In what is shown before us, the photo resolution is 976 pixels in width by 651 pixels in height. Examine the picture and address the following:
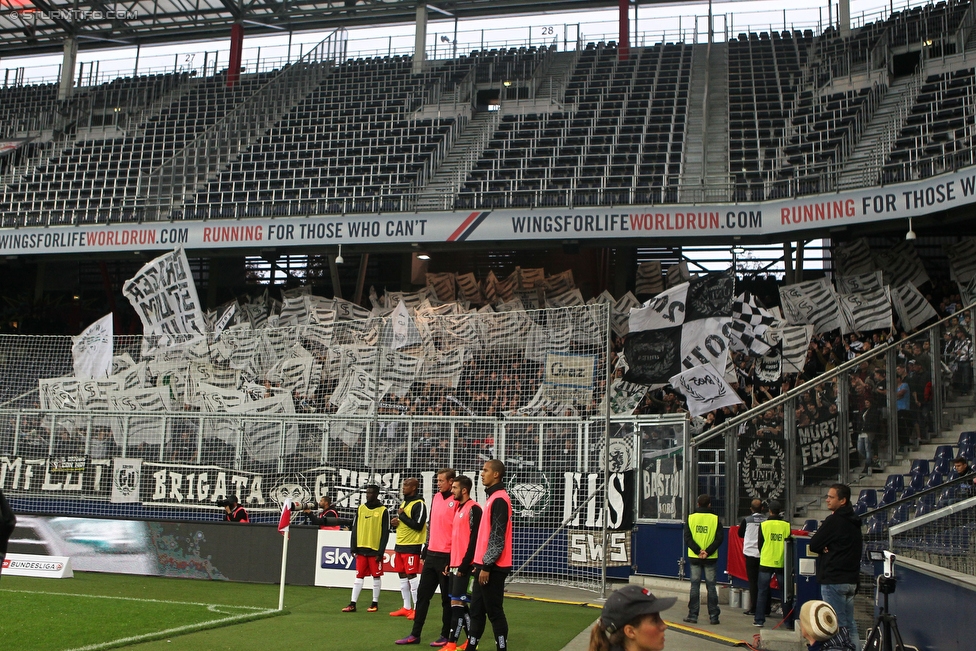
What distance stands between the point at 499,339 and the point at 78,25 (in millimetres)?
29190

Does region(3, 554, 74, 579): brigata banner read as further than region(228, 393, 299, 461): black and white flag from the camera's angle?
No

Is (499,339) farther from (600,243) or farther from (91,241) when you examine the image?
(91,241)

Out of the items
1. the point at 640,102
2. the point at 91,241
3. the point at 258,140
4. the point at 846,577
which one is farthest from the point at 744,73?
the point at 846,577

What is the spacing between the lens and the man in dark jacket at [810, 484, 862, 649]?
8672mm

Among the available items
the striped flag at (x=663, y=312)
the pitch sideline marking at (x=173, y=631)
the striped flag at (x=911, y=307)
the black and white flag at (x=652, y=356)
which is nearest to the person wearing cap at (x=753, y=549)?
the black and white flag at (x=652, y=356)

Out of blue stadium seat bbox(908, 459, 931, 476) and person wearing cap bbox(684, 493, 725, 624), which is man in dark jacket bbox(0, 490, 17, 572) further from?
blue stadium seat bbox(908, 459, 931, 476)

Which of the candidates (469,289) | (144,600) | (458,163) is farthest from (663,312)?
(458,163)

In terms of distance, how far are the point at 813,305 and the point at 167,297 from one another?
13373 mm

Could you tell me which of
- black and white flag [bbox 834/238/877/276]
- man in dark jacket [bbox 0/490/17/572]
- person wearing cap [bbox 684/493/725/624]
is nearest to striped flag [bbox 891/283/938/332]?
black and white flag [bbox 834/238/877/276]

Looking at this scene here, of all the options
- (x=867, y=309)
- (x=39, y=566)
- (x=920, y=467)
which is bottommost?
(x=39, y=566)

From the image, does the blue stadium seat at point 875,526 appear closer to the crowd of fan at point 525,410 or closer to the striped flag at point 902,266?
the crowd of fan at point 525,410

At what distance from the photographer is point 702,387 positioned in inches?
616

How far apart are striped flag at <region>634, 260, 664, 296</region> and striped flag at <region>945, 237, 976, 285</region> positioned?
6.52 meters

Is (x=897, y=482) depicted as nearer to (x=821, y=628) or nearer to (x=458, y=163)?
(x=821, y=628)
